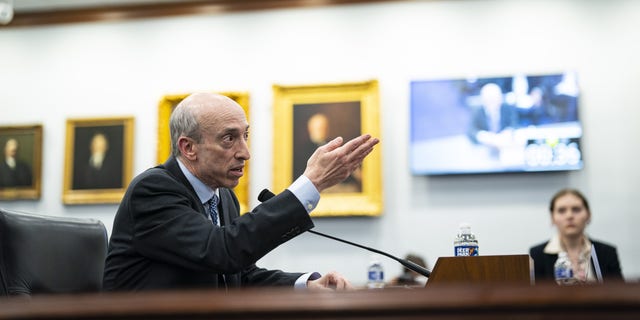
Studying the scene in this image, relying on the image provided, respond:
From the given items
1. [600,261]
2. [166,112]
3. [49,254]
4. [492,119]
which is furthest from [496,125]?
[49,254]

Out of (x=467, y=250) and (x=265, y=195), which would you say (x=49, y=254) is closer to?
(x=265, y=195)

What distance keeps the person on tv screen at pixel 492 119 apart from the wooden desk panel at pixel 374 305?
5.60 m

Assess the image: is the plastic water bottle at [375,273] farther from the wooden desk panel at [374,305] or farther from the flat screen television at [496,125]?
the wooden desk panel at [374,305]

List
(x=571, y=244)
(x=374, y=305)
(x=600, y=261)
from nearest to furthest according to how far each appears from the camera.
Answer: (x=374, y=305) → (x=600, y=261) → (x=571, y=244)

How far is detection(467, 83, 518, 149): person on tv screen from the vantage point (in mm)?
6430

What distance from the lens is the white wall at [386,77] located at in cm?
641

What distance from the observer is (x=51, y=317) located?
969 mm

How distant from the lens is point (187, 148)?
112 inches

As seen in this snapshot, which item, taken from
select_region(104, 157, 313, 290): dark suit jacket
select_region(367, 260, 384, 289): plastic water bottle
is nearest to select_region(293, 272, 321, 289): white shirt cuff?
select_region(104, 157, 313, 290): dark suit jacket

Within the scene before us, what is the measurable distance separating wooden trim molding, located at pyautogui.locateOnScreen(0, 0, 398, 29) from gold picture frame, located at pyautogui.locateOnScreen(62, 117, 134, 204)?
1.05 metres

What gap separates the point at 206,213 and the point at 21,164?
5080 millimetres

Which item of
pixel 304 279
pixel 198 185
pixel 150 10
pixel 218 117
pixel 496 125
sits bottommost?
pixel 304 279

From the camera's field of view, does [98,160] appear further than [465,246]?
Yes

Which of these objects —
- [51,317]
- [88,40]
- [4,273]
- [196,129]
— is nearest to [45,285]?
[4,273]
